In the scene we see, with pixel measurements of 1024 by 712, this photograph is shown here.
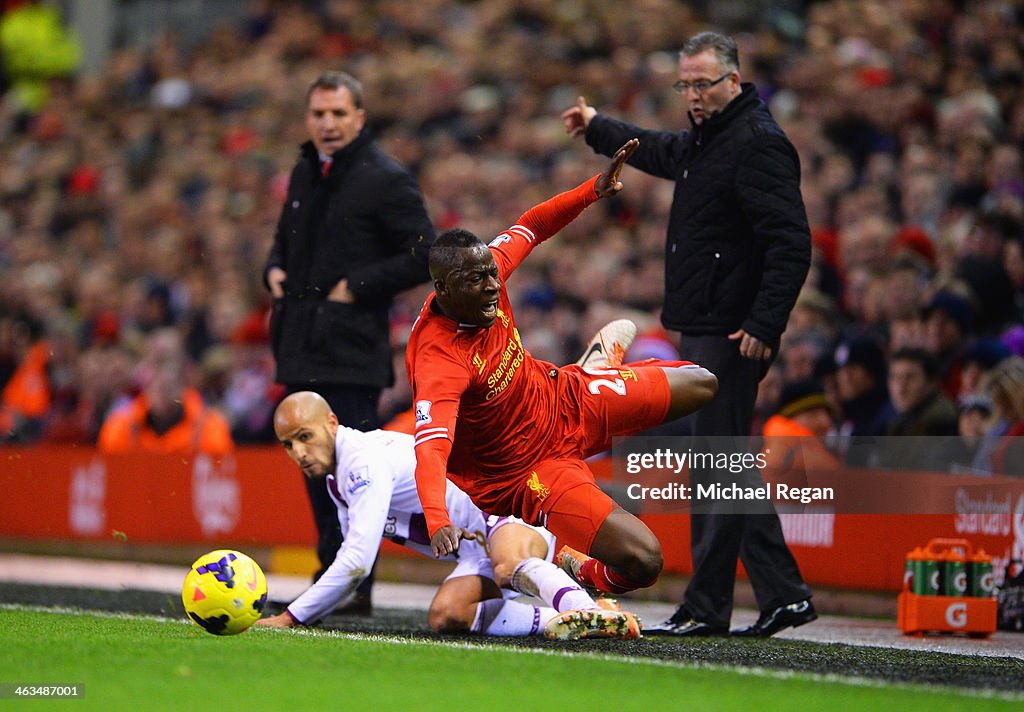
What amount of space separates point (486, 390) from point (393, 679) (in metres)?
1.85

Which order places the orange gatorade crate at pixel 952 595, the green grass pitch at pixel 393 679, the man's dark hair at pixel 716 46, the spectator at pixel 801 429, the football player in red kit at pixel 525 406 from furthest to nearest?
the spectator at pixel 801 429 < the orange gatorade crate at pixel 952 595 < the man's dark hair at pixel 716 46 < the football player in red kit at pixel 525 406 < the green grass pitch at pixel 393 679

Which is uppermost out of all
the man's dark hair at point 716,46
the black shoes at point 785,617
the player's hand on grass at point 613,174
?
the man's dark hair at point 716,46

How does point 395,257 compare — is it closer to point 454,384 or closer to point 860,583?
point 454,384

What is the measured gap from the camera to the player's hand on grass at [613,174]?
7613 millimetres

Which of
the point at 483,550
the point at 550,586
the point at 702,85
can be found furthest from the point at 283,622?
the point at 702,85

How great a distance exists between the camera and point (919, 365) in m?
10.3

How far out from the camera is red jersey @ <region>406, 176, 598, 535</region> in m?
6.83

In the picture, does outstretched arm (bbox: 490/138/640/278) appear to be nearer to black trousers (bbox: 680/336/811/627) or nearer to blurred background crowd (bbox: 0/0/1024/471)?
black trousers (bbox: 680/336/811/627)

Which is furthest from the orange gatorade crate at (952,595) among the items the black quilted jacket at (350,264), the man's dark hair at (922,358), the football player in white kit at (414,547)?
the black quilted jacket at (350,264)

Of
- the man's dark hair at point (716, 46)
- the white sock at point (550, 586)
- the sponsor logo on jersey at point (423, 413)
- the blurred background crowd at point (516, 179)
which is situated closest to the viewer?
the sponsor logo on jersey at point (423, 413)

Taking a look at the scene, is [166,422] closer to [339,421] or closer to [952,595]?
[339,421]

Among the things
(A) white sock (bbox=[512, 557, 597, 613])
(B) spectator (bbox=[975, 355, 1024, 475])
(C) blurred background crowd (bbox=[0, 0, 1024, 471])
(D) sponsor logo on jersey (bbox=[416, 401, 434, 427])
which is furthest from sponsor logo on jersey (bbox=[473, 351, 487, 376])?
(C) blurred background crowd (bbox=[0, 0, 1024, 471])

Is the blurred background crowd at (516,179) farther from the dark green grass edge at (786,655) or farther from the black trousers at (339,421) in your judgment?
the black trousers at (339,421)

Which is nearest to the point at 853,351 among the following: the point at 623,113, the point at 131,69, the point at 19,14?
the point at 623,113
